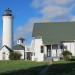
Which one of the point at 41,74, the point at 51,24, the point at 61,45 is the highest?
the point at 51,24

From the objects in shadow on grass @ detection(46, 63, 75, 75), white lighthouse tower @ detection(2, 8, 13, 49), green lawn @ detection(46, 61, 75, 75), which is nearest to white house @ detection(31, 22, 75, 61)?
white lighthouse tower @ detection(2, 8, 13, 49)

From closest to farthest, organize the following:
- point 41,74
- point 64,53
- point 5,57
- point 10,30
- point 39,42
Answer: point 41,74 → point 64,53 → point 39,42 → point 5,57 → point 10,30

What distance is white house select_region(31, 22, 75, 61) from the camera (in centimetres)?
6488

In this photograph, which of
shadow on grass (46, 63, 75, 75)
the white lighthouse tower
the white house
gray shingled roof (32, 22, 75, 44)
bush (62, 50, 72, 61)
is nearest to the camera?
shadow on grass (46, 63, 75, 75)

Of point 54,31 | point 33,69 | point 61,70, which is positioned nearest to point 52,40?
point 54,31

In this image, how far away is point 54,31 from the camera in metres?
68.9

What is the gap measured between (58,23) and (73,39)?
7.16 m

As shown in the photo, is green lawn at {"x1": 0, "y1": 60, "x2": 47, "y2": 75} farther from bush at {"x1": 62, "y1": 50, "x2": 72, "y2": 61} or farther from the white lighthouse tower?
the white lighthouse tower

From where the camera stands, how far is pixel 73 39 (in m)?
66.1

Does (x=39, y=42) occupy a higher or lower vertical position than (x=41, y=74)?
higher

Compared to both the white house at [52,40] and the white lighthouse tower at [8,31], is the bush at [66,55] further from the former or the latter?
the white lighthouse tower at [8,31]

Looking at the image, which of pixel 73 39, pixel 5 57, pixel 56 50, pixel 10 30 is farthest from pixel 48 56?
pixel 10 30

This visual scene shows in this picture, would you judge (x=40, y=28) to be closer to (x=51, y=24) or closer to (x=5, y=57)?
(x=51, y=24)

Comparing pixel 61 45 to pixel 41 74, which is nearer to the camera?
pixel 41 74
